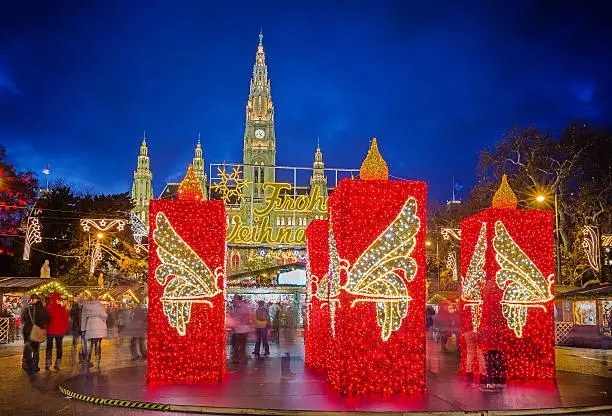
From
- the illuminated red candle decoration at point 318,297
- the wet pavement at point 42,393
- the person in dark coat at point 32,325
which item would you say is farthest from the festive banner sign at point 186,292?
the person in dark coat at point 32,325

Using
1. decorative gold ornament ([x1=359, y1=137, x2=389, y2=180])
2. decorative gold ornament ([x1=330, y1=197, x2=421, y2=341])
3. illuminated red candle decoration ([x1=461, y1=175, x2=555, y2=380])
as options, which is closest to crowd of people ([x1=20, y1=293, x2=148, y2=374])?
decorative gold ornament ([x1=330, y1=197, x2=421, y2=341])

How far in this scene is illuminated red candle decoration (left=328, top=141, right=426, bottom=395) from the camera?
33.9ft

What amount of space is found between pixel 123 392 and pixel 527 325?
800cm

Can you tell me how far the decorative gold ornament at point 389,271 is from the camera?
413 inches

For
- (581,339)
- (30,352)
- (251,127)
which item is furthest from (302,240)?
(251,127)

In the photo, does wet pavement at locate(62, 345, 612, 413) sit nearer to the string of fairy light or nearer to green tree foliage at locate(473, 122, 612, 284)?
the string of fairy light

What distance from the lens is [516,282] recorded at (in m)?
12.8

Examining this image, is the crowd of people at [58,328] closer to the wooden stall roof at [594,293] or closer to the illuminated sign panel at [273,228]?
the illuminated sign panel at [273,228]

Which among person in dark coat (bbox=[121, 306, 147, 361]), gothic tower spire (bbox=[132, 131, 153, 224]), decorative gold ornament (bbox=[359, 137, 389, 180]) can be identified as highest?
gothic tower spire (bbox=[132, 131, 153, 224])

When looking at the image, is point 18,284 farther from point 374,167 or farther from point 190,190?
point 374,167

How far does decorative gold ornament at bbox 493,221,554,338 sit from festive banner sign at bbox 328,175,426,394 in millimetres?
2749

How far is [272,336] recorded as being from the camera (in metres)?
26.1

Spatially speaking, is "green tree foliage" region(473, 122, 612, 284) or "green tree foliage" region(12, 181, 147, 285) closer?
"green tree foliage" region(473, 122, 612, 284)

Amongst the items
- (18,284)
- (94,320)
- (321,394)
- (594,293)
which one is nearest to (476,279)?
(321,394)
